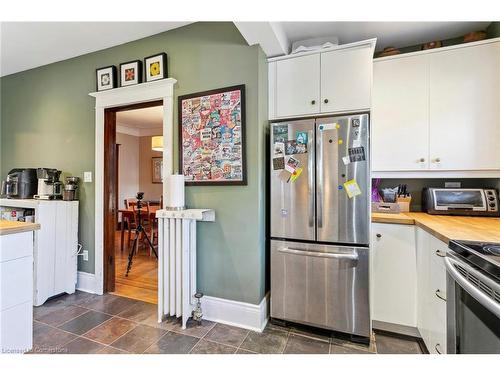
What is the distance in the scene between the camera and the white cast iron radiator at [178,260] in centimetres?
186

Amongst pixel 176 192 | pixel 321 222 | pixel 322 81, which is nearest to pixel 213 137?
pixel 176 192

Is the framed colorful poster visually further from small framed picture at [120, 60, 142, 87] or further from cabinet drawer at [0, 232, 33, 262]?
cabinet drawer at [0, 232, 33, 262]

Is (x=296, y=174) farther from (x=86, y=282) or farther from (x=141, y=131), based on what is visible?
(x=141, y=131)

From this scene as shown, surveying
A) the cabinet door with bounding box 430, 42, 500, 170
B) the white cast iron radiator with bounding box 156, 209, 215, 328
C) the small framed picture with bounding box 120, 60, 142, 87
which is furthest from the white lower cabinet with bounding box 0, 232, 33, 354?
the cabinet door with bounding box 430, 42, 500, 170

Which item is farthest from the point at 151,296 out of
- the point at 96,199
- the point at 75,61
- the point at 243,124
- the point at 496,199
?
the point at 496,199

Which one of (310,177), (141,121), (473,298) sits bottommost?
(473,298)

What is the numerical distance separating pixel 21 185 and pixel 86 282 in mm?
1269

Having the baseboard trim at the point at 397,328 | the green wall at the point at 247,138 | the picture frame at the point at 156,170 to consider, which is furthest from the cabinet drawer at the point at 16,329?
the picture frame at the point at 156,170

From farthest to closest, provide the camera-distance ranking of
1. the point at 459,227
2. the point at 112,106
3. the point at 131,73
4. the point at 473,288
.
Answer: the point at 112,106 < the point at 131,73 < the point at 459,227 < the point at 473,288

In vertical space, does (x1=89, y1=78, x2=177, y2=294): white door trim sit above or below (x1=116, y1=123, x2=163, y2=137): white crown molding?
below

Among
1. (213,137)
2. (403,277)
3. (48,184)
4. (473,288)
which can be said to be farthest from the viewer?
(48,184)

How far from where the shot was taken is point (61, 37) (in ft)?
7.38

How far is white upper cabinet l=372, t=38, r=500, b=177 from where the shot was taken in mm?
1835

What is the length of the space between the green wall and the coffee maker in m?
0.16
